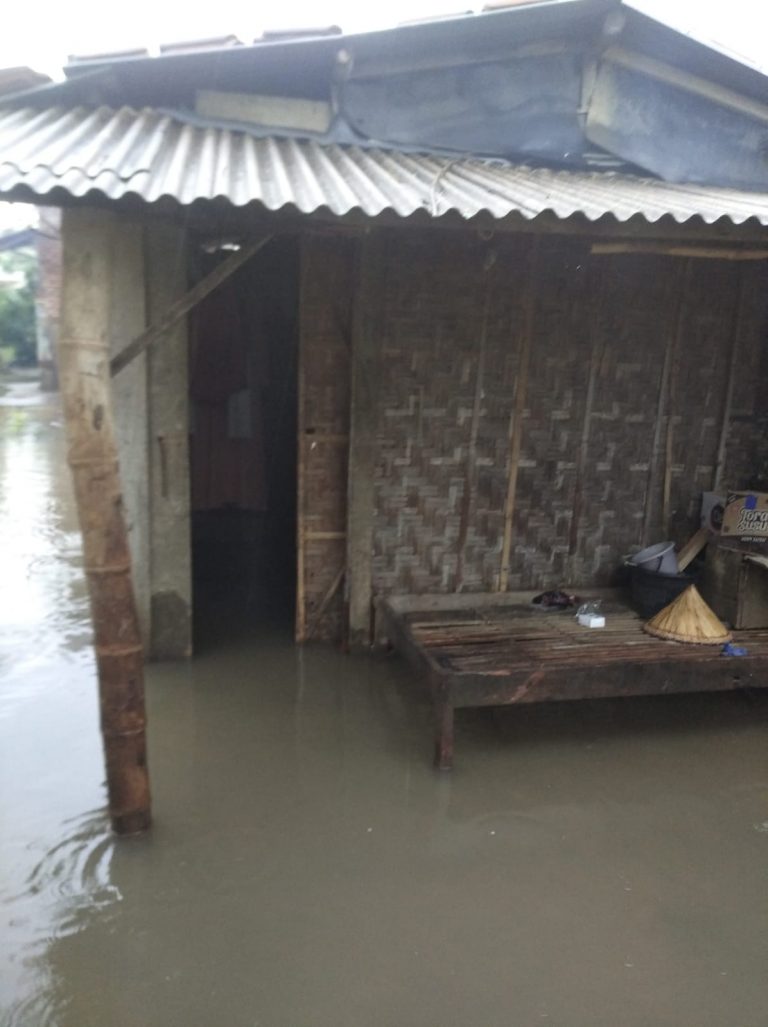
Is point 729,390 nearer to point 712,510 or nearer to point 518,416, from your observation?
point 712,510

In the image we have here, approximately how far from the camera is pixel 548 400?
5629 millimetres

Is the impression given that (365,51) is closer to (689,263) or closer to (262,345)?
(689,263)

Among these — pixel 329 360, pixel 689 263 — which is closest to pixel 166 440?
pixel 329 360

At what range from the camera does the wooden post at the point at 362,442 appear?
518cm

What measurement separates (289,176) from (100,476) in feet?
6.26

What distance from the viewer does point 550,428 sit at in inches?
223

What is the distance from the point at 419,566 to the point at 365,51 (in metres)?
3.35

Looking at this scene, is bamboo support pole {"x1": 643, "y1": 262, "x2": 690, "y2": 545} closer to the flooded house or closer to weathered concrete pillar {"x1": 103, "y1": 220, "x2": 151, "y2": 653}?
the flooded house

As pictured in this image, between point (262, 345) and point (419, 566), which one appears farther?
point (262, 345)

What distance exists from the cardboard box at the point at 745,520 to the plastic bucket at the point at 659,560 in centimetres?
35

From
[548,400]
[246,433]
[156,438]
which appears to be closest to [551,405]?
[548,400]

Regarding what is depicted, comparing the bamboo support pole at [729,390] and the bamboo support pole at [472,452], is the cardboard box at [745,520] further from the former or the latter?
the bamboo support pole at [472,452]

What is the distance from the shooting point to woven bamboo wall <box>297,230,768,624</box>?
5383 mm

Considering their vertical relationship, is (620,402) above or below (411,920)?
A: above
